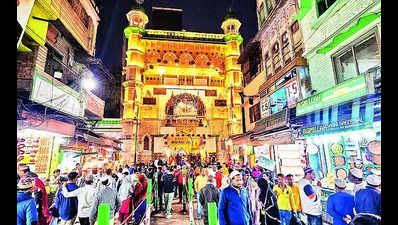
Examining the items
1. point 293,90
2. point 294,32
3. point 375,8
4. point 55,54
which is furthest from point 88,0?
point 375,8

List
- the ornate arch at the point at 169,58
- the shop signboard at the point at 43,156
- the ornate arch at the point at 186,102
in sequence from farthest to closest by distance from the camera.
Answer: the ornate arch at the point at 169,58
the ornate arch at the point at 186,102
the shop signboard at the point at 43,156

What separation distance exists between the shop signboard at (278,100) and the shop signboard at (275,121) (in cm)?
231

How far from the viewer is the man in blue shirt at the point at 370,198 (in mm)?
3566

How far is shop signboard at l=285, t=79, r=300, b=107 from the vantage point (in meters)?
10.6

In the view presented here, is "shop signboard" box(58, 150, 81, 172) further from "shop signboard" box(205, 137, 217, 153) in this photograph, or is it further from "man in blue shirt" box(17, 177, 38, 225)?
"shop signboard" box(205, 137, 217, 153)

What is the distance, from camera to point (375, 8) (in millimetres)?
6355

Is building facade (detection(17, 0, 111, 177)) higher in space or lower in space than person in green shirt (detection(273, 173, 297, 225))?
higher

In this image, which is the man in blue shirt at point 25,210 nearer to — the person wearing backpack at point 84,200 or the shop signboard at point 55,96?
the person wearing backpack at point 84,200

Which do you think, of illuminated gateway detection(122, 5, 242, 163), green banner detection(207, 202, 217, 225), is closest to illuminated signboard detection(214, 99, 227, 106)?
illuminated gateway detection(122, 5, 242, 163)

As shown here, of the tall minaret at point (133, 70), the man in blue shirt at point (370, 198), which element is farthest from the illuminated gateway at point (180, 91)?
the man in blue shirt at point (370, 198)

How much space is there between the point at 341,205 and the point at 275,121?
5.72m

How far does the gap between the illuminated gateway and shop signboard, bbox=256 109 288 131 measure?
20142mm

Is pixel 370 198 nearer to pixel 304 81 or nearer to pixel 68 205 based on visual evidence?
pixel 68 205
